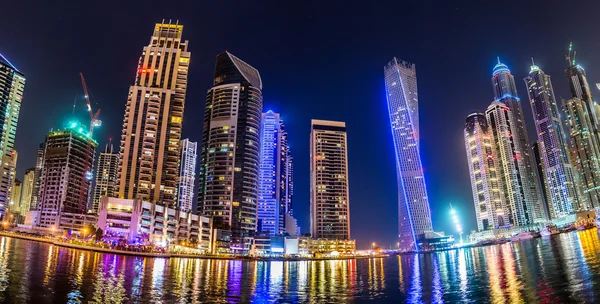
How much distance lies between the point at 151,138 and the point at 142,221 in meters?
46.9

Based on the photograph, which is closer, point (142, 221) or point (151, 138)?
point (142, 221)

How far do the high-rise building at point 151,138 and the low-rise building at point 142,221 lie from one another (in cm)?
1184

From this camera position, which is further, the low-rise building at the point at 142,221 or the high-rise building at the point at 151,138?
the high-rise building at the point at 151,138

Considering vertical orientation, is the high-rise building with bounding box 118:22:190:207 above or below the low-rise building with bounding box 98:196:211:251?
above

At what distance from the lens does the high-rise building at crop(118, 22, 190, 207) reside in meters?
181

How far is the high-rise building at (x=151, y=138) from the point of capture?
18112 cm

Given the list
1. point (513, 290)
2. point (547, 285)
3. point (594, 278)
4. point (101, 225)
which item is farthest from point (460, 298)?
point (101, 225)

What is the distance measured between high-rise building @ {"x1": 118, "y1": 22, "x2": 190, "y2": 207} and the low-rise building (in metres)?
11.8

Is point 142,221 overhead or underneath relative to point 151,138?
underneath

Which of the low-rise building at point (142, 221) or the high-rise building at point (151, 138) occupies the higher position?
the high-rise building at point (151, 138)

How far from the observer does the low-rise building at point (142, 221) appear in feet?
484

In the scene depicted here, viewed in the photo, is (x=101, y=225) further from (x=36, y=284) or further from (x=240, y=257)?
(x=36, y=284)

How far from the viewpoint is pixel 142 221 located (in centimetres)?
15338

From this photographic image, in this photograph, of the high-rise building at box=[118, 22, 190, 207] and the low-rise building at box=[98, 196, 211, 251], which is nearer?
the low-rise building at box=[98, 196, 211, 251]
